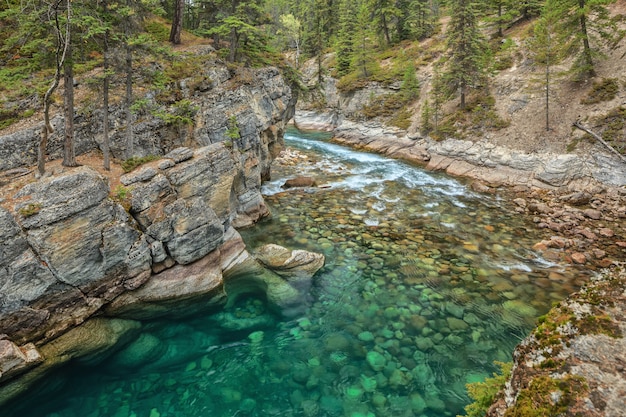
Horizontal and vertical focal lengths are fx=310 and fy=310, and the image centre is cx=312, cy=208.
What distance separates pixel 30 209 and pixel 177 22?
16.3m

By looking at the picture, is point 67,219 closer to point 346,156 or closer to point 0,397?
point 0,397

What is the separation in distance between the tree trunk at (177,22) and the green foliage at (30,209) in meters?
15.7

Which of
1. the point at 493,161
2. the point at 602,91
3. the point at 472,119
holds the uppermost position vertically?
the point at 602,91

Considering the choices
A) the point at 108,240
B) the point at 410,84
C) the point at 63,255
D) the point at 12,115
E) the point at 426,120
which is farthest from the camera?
the point at 410,84

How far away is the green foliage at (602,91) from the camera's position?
2356 centimetres

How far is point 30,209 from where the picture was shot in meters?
8.89

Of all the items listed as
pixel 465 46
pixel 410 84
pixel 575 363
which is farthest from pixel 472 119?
pixel 575 363

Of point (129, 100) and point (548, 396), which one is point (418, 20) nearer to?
point (129, 100)

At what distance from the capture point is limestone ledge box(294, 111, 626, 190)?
21.1 m

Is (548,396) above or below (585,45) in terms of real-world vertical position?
below

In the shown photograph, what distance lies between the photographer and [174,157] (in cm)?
1280

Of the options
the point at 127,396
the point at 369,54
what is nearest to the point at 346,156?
the point at 369,54

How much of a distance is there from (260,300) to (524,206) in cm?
1753

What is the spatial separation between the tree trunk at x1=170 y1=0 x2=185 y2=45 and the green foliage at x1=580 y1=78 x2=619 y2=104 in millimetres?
30488
